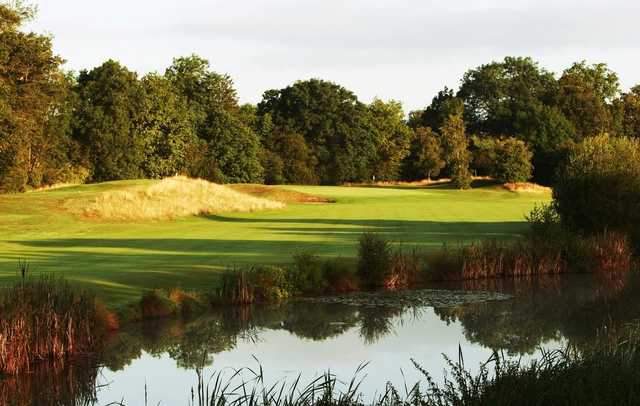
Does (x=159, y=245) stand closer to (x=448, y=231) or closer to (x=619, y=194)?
(x=448, y=231)

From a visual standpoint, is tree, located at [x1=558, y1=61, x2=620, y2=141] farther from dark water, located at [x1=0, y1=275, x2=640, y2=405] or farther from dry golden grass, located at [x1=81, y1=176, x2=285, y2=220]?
dark water, located at [x1=0, y1=275, x2=640, y2=405]

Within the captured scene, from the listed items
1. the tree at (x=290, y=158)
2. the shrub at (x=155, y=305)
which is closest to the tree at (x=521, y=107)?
the tree at (x=290, y=158)

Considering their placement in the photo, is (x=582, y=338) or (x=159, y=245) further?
(x=159, y=245)

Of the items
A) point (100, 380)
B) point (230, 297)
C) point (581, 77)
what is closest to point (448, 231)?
point (230, 297)

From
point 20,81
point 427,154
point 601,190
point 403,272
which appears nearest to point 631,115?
point 427,154

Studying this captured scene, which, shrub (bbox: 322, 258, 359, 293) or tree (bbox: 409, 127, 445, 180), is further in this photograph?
tree (bbox: 409, 127, 445, 180)

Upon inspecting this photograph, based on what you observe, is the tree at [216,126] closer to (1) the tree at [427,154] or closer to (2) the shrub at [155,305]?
(1) the tree at [427,154]

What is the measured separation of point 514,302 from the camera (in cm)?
2080

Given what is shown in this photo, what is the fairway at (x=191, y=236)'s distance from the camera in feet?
71.9

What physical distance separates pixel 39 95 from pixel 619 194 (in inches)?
1562

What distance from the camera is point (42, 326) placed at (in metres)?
14.4

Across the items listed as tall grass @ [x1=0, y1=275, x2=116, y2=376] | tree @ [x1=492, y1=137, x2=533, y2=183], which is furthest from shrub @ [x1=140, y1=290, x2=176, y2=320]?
tree @ [x1=492, y1=137, x2=533, y2=183]

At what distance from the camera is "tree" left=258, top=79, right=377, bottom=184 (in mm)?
106312

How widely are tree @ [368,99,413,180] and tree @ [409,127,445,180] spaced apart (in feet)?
8.64
